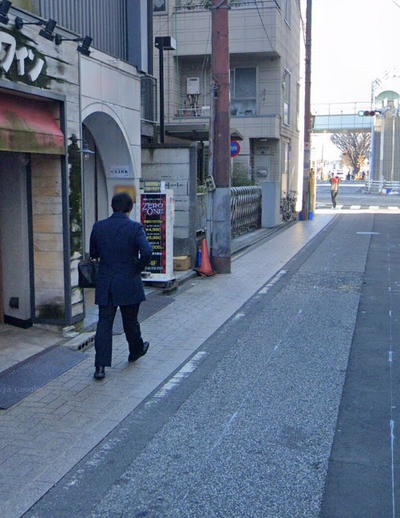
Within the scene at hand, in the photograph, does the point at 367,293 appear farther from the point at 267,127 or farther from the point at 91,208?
the point at 267,127

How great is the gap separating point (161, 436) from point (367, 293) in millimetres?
6821

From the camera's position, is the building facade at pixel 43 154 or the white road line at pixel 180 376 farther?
the building facade at pixel 43 154

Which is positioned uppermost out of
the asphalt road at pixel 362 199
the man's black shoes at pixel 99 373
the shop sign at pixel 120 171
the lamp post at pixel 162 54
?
the lamp post at pixel 162 54

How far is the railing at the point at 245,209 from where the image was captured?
1994 cm

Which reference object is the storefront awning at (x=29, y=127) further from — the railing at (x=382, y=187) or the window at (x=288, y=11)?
the railing at (x=382, y=187)

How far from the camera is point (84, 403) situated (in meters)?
5.91

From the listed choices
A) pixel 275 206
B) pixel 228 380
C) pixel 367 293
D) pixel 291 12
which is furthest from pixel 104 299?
pixel 291 12

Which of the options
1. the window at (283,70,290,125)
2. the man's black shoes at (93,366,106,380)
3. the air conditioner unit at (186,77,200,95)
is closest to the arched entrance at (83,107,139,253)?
the man's black shoes at (93,366,106,380)

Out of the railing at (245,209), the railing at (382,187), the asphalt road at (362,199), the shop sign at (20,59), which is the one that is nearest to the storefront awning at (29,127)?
the shop sign at (20,59)

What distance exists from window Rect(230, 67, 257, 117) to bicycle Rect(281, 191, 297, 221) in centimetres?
367

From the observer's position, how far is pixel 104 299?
255 inches

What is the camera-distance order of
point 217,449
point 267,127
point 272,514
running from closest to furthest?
1. point 272,514
2. point 217,449
3. point 267,127

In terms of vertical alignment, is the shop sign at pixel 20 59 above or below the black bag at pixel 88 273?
above

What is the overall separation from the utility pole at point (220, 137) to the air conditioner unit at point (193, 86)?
12.4 meters
